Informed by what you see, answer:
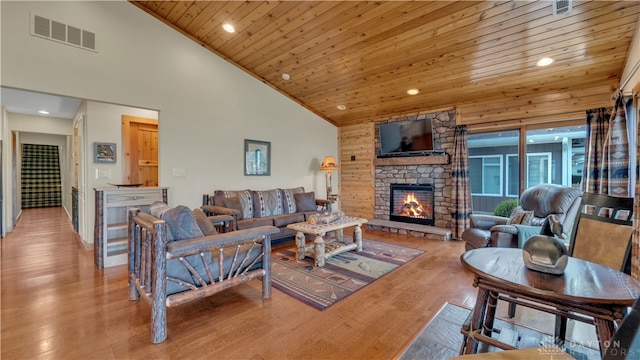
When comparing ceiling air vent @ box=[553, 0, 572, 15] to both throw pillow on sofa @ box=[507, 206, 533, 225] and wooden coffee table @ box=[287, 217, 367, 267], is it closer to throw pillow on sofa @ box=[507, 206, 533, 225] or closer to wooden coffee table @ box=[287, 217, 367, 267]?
throw pillow on sofa @ box=[507, 206, 533, 225]

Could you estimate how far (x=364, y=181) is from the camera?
629cm

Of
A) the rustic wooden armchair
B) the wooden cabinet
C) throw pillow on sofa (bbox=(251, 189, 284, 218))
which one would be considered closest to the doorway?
the wooden cabinet

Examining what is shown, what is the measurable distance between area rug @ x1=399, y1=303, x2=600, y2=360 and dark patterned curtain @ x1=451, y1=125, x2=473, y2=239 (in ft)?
9.04

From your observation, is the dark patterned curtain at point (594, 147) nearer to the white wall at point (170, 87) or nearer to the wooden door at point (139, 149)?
the white wall at point (170, 87)

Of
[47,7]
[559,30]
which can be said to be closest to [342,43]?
[559,30]

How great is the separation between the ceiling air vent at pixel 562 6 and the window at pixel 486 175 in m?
2.54

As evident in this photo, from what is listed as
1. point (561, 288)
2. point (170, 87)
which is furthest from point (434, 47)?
point (170, 87)

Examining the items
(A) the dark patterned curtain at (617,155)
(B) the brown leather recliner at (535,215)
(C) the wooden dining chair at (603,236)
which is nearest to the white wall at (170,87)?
(B) the brown leather recliner at (535,215)

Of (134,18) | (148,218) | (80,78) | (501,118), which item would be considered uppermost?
(134,18)

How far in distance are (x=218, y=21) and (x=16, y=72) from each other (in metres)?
2.35

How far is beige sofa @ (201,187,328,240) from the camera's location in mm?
4172

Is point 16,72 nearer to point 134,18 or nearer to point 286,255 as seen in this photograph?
point 134,18

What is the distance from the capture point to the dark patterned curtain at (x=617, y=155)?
9.56ft

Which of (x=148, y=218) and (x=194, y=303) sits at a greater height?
(x=148, y=218)
